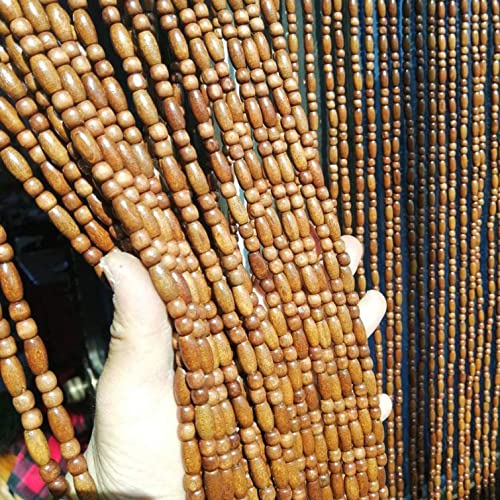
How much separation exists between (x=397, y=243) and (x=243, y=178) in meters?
0.48

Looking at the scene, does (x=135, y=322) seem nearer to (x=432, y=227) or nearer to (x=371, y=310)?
(x=371, y=310)

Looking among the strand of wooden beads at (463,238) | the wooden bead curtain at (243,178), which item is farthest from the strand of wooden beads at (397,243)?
the strand of wooden beads at (463,238)

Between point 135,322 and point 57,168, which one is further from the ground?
point 57,168

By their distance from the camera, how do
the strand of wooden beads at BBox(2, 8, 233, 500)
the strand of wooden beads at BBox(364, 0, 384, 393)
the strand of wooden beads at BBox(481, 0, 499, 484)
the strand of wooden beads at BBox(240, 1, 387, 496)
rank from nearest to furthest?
1. the strand of wooden beads at BBox(2, 8, 233, 500)
2. the strand of wooden beads at BBox(240, 1, 387, 496)
3. the strand of wooden beads at BBox(364, 0, 384, 393)
4. the strand of wooden beads at BBox(481, 0, 499, 484)

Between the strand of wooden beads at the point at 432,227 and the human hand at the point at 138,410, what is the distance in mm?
591

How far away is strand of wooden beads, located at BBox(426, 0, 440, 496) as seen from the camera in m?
0.85

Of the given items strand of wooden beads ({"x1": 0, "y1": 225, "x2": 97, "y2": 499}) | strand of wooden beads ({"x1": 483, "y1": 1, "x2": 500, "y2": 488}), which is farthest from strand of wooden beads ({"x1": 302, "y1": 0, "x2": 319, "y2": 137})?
strand of wooden beads ({"x1": 0, "y1": 225, "x2": 97, "y2": 499})

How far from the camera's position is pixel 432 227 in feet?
3.05

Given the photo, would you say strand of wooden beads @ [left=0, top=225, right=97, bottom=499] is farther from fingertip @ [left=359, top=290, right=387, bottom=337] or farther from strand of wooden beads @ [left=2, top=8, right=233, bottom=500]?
fingertip @ [left=359, top=290, right=387, bottom=337]

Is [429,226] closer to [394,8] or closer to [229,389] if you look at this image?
[394,8]

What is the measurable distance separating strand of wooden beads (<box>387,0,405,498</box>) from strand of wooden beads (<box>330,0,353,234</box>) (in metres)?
0.08

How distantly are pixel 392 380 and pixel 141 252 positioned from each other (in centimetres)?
68

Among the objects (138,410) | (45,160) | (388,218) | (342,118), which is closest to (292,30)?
(342,118)

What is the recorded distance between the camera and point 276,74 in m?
Result: 0.56
